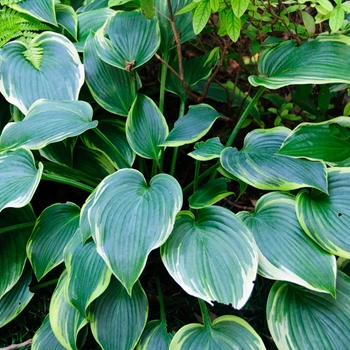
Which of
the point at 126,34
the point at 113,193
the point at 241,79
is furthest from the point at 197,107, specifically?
the point at 241,79

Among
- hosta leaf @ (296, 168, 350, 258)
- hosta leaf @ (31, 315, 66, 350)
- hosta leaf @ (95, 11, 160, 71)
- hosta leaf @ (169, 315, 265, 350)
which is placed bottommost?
hosta leaf @ (31, 315, 66, 350)

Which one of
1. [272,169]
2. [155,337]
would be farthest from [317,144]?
[155,337]

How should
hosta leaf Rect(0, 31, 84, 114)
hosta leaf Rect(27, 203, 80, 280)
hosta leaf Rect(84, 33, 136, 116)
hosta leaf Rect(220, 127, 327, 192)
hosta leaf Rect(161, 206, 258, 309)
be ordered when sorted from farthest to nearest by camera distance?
hosta leaf Rect(84, 33, 136, 116), hosta leaf Rect(0, 31, 84, 114), hosta leaf Rect(27, 203, 80, 280), hosta leaf Rect(220, 127, 327, 192), hosta leaf Rect(161, 206, 258, 309)

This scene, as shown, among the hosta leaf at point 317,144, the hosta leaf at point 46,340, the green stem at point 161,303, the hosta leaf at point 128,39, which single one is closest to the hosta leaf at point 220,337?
the green stem at point 161,303

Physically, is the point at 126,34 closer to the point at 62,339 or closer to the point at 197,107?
the point at 197,107

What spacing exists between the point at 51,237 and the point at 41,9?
0.81 metres

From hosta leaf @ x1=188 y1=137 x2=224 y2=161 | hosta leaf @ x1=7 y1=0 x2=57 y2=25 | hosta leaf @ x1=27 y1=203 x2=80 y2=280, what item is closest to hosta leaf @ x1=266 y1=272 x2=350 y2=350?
hosta leaf @ x1=188 y1=137 x2=224 y2=161

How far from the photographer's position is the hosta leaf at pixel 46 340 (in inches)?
41.4

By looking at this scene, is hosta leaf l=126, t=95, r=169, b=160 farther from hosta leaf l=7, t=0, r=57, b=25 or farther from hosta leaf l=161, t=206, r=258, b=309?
hosta leaf l=7, t=0, r=57, b=25

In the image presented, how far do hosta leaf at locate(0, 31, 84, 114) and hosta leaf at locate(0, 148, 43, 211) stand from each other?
0.18m

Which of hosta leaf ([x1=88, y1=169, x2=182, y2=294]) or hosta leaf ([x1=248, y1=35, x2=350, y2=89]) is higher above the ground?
hosta leaf ([x1=248, y1=35, x2=350, y2=89])

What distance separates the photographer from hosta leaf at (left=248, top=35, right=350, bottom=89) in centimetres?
102

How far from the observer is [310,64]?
3.51 feet

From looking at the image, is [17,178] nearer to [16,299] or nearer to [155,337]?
[16,299]
